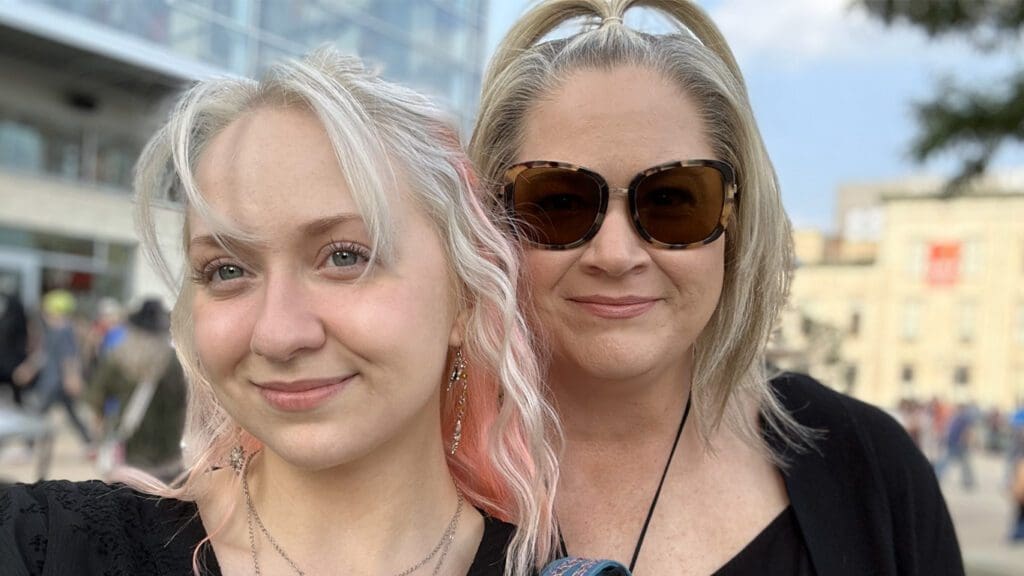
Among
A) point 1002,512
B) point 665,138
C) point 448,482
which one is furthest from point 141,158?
point 1002,512

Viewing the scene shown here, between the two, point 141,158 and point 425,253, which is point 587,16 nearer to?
point 425,253

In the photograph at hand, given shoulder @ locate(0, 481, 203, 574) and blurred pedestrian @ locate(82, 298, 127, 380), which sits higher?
shoulder @ locate(0, 481, 203, 574)

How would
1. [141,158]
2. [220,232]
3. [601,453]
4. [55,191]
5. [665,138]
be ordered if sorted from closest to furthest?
1. [220,232]
2. [141,158]
3. [665,138]
4. [601,453]
5. [55,191]

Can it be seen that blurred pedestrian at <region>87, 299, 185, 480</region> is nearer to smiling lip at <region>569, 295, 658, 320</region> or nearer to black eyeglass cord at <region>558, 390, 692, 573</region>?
black eyeglass cord at <region>558, 390, 692, 573</region>

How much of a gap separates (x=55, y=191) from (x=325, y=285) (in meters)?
15.8

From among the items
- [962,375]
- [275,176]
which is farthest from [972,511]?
[962,375]

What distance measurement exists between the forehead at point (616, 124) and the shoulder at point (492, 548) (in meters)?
0.66

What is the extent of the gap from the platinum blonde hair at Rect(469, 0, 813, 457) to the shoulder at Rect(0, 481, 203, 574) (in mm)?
821

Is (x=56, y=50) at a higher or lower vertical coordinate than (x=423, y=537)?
higher

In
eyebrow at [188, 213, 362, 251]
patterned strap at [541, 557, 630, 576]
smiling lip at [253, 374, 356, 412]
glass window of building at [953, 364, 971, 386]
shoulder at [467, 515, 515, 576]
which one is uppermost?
eyebrow at [188, 213, 362, 251]

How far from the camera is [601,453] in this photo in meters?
1.85

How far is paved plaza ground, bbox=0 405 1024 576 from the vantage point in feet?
23.6

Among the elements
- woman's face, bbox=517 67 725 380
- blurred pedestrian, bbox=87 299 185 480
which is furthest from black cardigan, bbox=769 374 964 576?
blurred pedestrian, bbox=87 299 185 480

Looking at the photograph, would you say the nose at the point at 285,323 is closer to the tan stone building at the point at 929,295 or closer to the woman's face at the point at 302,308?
the woman's face at the point at 302,308
